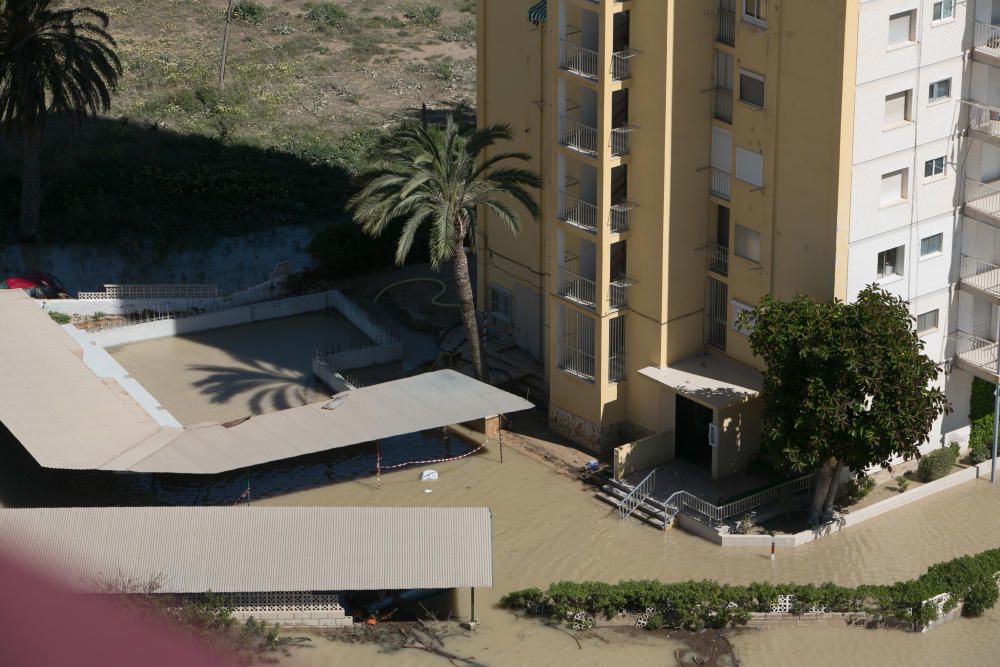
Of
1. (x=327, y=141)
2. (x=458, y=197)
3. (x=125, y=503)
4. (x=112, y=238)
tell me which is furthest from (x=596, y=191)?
(x=327, y=141)

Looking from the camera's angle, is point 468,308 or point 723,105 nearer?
point 723,105

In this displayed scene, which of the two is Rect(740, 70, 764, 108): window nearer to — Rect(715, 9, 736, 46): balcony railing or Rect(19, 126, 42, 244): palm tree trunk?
Rect(715, 9, 736, 46): balcony railing

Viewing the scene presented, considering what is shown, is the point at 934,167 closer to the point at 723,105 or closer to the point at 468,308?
the point at 723,105

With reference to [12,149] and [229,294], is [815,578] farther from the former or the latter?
[12,149]

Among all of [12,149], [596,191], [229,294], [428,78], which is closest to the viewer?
[596,191]

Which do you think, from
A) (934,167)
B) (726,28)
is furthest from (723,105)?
(934,167)

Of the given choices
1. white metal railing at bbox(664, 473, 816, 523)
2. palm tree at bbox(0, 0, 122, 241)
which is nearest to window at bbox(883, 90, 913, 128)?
white metal railing at bbox(664, 473, 816, 523)
